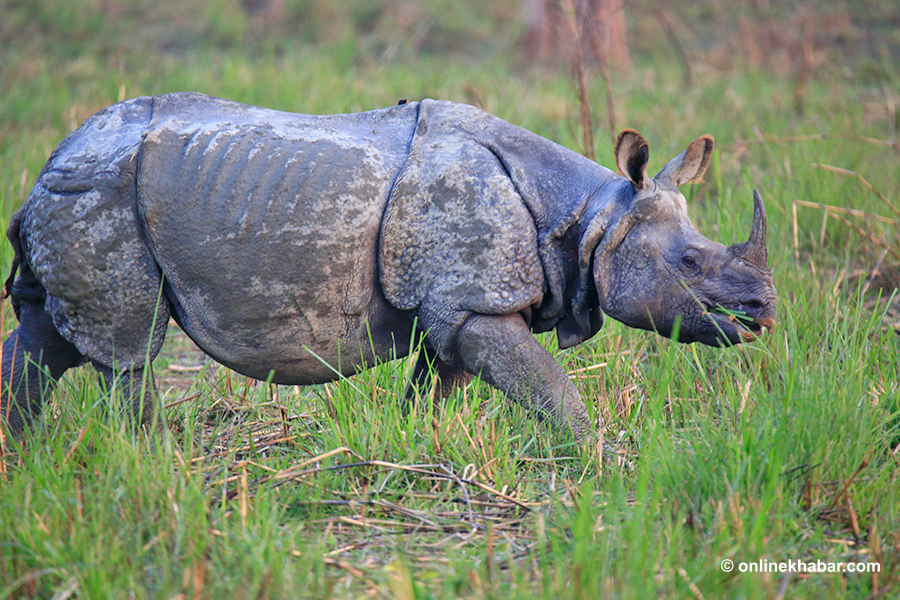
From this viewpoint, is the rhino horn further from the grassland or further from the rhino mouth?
the grassland

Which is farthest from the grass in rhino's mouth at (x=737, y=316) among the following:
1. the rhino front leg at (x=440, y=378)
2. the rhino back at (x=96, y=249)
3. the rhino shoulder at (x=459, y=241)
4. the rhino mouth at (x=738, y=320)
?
the rhino back at (x=96, y=249)

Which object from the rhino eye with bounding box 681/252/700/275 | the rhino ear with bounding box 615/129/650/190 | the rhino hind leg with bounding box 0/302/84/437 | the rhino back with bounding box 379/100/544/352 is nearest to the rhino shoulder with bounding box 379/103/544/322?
the rhino back with bounding box 379/100/544/352

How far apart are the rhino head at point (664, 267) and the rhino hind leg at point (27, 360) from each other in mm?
2157

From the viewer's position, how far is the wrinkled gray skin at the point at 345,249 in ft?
9.70

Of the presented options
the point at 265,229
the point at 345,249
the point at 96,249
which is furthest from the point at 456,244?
the point at 96,249

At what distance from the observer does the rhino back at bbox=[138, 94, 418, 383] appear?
2.96 meters

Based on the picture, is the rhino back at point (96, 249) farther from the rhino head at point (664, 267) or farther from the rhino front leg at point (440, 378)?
the rhino head at point (664, 267)

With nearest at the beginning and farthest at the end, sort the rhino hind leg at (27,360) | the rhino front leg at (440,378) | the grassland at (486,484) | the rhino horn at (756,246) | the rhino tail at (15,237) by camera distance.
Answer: the grassland at (486,484), the rhino horn at (756,246), the rhino tail at (15,237), the rhino hind leg at (27,360), the rhino front leg at (440,378)

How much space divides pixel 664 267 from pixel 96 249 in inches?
82.0

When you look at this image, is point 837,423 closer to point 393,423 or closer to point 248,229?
point 393,423

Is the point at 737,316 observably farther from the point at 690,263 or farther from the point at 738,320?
the point at 690,263

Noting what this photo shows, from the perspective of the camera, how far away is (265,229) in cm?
296

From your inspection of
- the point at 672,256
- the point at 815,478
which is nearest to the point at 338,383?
the point at 672,256

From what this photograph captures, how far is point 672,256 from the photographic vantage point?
3.04m
